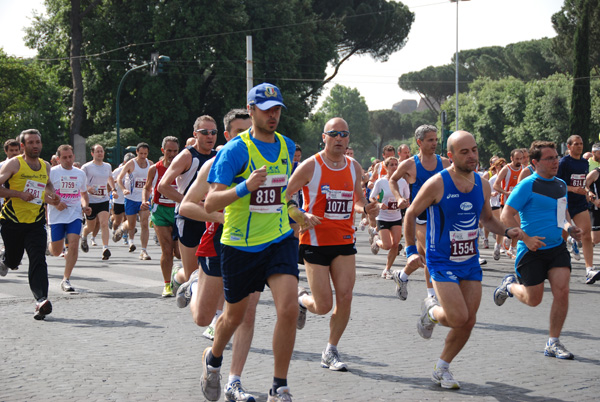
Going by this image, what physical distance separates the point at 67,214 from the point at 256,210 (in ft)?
19.8

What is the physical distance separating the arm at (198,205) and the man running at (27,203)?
13.8 ft

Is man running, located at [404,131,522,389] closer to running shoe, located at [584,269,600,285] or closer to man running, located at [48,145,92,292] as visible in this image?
man running, located at [48,145,92,292]

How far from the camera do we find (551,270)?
268 inches

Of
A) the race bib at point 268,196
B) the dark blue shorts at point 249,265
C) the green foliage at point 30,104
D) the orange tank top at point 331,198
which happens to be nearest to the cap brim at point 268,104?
the race bib at point 268,196

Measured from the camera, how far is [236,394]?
5008mm

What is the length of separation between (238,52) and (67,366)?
36.1m

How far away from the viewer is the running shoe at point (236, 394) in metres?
4.95

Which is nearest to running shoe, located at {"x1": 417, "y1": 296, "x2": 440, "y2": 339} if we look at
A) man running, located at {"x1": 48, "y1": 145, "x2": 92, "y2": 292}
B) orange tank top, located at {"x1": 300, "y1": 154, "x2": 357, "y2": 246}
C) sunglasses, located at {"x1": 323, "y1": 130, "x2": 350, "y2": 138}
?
orange tank top, located at {"x1": 300, "y1": 154, "x2": 357, "y2": 246}

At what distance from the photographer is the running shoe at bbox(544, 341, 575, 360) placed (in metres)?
6.50

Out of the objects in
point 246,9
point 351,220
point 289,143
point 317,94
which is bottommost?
point 351,220

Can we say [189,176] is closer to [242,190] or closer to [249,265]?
[249,265]

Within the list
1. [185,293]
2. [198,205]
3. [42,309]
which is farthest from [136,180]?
[198,205]

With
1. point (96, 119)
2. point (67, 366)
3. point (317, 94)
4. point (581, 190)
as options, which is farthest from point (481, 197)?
point (317, 94)

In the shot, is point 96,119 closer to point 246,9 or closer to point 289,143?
point 246,9
